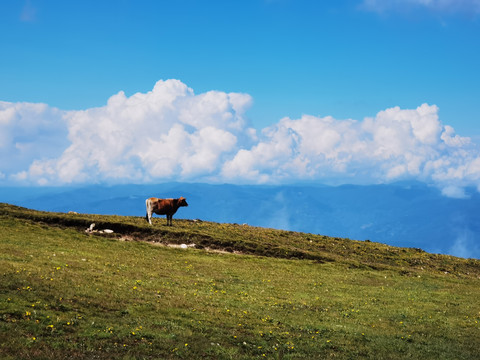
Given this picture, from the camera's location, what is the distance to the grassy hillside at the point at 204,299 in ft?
63.4

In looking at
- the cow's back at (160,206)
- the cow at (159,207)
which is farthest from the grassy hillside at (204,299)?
the cow's back at (160,206)

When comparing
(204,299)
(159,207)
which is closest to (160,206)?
(159,207)

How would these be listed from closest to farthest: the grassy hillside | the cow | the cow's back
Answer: the grassy hillside
the cow
the cow's back

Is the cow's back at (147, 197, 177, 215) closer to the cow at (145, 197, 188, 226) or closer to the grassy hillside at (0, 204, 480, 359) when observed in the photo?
the cow at (145, 197, 188, 226)

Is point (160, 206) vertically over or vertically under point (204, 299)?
over

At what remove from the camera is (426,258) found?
62125 millimetres

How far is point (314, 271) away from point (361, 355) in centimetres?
2457

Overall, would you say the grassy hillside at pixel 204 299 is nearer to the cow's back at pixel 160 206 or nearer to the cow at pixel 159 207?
the cow at pixel 159 207

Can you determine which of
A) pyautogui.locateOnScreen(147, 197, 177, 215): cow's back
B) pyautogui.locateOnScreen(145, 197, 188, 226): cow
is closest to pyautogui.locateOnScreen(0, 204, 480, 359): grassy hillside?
pyautogui.locateOnScreen(145, 197, 188, 226): cow

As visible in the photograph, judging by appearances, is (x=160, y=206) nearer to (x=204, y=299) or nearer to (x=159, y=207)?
(x=159, y=207)

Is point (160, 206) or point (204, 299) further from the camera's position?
point (160, 206)

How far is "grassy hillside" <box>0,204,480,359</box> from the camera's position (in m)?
19.3

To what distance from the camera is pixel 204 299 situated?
90.9ft

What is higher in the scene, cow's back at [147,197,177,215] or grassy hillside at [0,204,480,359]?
cow's back at [147,197,177,215]
